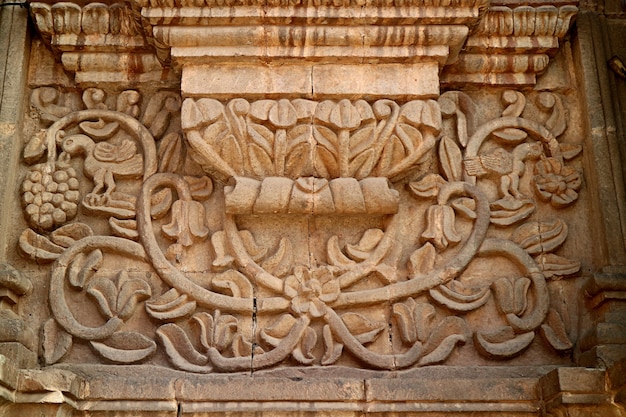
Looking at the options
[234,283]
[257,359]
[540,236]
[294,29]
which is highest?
[294,29]

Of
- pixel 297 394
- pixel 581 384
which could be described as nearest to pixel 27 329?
pixel 297 394

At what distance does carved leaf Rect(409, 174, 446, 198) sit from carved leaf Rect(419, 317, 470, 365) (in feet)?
2.08

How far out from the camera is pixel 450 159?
4391mm

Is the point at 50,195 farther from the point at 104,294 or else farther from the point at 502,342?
the point at 502,342

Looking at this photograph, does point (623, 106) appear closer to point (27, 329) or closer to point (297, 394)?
point (297, 394)

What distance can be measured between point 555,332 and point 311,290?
1125 mm

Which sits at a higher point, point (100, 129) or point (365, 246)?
point (100, 129)

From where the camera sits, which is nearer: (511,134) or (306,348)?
(306,348)

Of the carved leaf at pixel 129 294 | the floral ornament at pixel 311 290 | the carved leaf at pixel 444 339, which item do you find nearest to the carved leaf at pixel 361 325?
the floral ornament at pixel 311 290

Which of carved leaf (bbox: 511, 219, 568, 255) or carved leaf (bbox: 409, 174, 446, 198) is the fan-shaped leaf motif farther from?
carved leaf (bbox: 511, 219, 568, 255)

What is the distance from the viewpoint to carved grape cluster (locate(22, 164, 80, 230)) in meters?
4.21

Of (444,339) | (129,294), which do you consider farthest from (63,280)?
(444,339)

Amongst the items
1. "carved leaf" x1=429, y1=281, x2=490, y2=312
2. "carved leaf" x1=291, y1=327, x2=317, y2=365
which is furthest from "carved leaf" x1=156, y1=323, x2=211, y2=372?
"carved leaf" x1=429, y1=281, x2=490, y2=312

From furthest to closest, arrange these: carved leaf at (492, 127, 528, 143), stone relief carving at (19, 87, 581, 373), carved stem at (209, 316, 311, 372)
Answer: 1. carved leaf at (492, 127, 528, 143)
2. stone relief carving at (19, 87, 581, 373)
3. carved stem at (209, 316, 311, 372)
